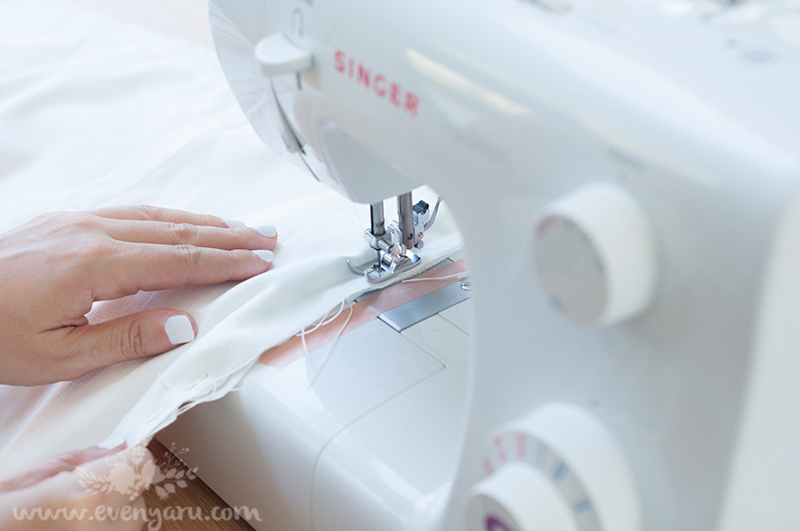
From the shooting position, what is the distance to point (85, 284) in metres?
0.60

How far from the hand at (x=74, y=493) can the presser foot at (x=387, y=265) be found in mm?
238

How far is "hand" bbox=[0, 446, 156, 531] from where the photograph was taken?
0.52 meters

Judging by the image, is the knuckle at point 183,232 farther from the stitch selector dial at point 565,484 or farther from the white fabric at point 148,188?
the stitch selector dial at point 565,484

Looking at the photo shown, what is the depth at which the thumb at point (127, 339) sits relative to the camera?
23.8 inches

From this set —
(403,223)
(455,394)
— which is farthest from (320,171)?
(455,394)

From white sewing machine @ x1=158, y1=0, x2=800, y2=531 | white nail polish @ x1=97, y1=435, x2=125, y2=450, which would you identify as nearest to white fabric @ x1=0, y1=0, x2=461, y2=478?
white nail polish @ x1=97, y1=435, x2=125, y2=450

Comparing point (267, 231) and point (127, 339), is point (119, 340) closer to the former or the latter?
point (127, 339)

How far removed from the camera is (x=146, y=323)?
0.61m

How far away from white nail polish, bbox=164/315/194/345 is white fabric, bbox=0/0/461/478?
16 millimetres

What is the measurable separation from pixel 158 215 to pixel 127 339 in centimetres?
15

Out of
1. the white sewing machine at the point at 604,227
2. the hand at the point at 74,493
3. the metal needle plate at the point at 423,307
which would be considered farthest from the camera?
the metal needle plate at the point at 423,307

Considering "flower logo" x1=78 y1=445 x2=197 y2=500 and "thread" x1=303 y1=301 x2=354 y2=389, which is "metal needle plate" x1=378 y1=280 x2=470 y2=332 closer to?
"thread" x1=303 y1=301 x2=354 y2=389

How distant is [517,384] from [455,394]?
0.19m

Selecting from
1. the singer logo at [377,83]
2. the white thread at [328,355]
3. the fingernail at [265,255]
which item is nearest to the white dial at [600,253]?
the singer logo at [377,83]
